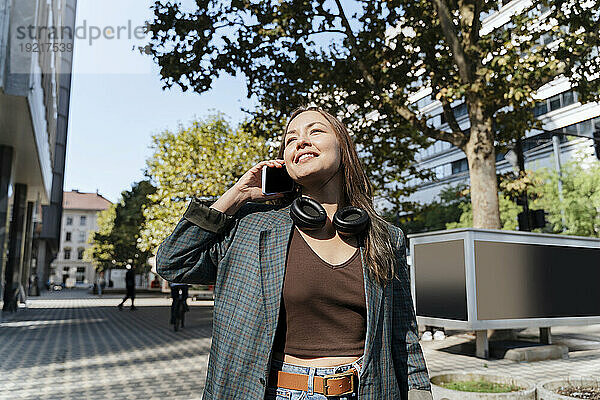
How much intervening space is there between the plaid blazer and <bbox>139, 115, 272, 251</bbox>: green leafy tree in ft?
79.5

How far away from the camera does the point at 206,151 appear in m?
27.7

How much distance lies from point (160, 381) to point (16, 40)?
10.1 m

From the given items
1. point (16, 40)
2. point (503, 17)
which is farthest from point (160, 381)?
point (503, 17)

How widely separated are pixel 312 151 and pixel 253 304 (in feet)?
2.13

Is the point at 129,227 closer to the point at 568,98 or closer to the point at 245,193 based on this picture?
the point at 568,98

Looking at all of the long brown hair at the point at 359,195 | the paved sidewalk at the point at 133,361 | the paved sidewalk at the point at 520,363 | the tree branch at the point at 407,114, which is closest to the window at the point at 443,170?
the paved sidewalk at the point at 133,361

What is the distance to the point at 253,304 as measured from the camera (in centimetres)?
191

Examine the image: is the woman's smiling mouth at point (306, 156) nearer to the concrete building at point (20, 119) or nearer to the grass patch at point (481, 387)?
the grass patch at point (481, 387)

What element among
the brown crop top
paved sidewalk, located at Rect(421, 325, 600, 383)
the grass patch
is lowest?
paved sidewalk, located at Rect(421, 325, 600, 383)

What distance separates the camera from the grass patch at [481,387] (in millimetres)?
5449

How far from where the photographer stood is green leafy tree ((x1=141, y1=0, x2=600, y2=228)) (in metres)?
9.28

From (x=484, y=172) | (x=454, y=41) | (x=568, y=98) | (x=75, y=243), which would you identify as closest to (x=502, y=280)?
(x=484, y=172)

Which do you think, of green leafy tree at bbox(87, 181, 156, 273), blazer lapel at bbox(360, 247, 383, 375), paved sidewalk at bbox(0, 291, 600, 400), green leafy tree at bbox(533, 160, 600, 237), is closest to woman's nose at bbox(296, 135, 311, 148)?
blazer lapel at bbox(360, 247, 383, 375)

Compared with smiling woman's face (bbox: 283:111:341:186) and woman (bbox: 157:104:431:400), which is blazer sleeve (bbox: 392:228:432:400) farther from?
smiling woman's face (bbox: 283:111:341:186)
